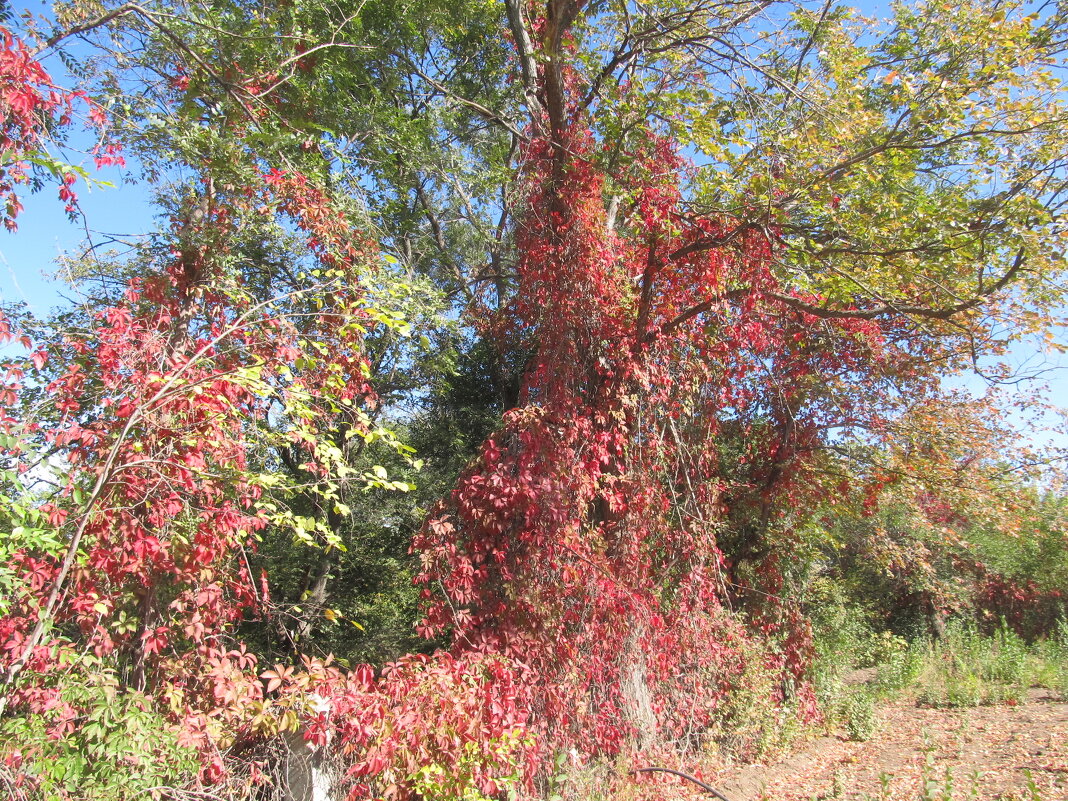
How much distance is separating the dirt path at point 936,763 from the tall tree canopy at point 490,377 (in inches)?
29.6

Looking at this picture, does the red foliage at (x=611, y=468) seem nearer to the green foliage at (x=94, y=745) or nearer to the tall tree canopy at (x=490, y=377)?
the tall tree canopy at (x=490, y=377)

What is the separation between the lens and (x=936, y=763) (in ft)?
18.3

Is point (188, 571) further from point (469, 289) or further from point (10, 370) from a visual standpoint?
point (469, 289)

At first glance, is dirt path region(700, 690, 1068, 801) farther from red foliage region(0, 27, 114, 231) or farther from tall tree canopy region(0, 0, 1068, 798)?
red foliage region(0, 27, 114, 231)

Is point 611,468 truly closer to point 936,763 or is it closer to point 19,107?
point 936,763

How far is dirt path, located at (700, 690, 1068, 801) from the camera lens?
4.85 metres

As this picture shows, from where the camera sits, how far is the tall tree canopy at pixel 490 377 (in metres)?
3.56

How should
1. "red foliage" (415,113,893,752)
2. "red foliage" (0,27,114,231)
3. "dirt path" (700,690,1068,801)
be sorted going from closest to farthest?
"red foliage" (0,27,114,231)
"dirt path" (700,690,1068,801)
"red foliage" (415,113,893,752)

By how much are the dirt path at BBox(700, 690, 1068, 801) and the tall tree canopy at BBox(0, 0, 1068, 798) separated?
29.6 inches

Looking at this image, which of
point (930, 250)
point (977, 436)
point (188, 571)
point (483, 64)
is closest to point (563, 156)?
point (930, 250)

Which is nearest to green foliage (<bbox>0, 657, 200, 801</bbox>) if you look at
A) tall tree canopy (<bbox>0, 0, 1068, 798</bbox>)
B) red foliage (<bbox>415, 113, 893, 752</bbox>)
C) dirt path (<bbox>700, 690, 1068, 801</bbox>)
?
tall tree canopy (<bbox>0, 0, 1068, 798</bbox>)

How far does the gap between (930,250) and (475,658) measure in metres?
4.87

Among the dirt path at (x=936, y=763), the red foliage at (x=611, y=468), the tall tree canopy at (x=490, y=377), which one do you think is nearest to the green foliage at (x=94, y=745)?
the tall tree canopy at (x=490, y=377)

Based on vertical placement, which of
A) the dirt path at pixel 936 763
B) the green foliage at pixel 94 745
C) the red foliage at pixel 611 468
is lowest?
the dirt path at pixel 936 763
